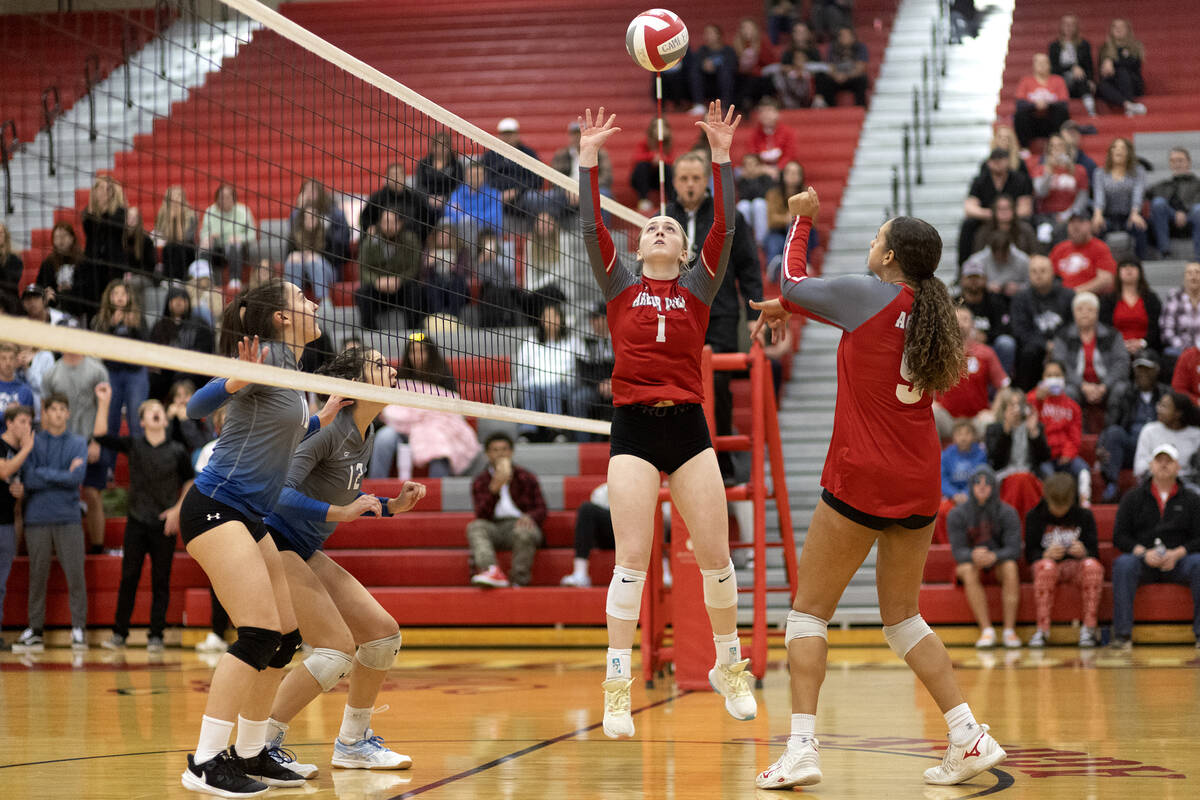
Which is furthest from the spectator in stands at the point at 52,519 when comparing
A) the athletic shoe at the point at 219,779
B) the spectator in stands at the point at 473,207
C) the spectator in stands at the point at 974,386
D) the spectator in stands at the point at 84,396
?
the spectator in stands at the point at 974,386

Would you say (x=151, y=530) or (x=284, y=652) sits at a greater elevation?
(x=151, y=530)

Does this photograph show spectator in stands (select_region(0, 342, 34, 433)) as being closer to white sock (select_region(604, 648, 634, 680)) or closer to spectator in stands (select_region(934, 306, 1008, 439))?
spectator in stands (select_region(934, 306, 1008, 439))

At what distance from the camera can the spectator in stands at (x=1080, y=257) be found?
48.4 feet

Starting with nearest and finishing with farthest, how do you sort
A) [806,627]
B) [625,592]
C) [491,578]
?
[806,627] → [625,592] → [491,578]

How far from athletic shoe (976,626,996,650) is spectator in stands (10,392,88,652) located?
8314mm

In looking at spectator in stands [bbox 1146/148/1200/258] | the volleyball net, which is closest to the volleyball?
the volleyball net

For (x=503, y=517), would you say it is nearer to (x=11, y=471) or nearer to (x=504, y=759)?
(x=11, y=471)

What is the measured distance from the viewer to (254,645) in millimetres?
5418

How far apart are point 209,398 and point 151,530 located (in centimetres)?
790

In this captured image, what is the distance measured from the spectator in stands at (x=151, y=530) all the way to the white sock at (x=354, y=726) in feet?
22.6

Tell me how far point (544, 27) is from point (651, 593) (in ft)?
51.5

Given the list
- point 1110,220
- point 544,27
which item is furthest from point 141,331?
point 544,27

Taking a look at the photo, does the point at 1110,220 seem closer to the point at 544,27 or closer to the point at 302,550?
the point at 544,27

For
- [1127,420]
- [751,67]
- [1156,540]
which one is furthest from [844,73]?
[1156,540]
